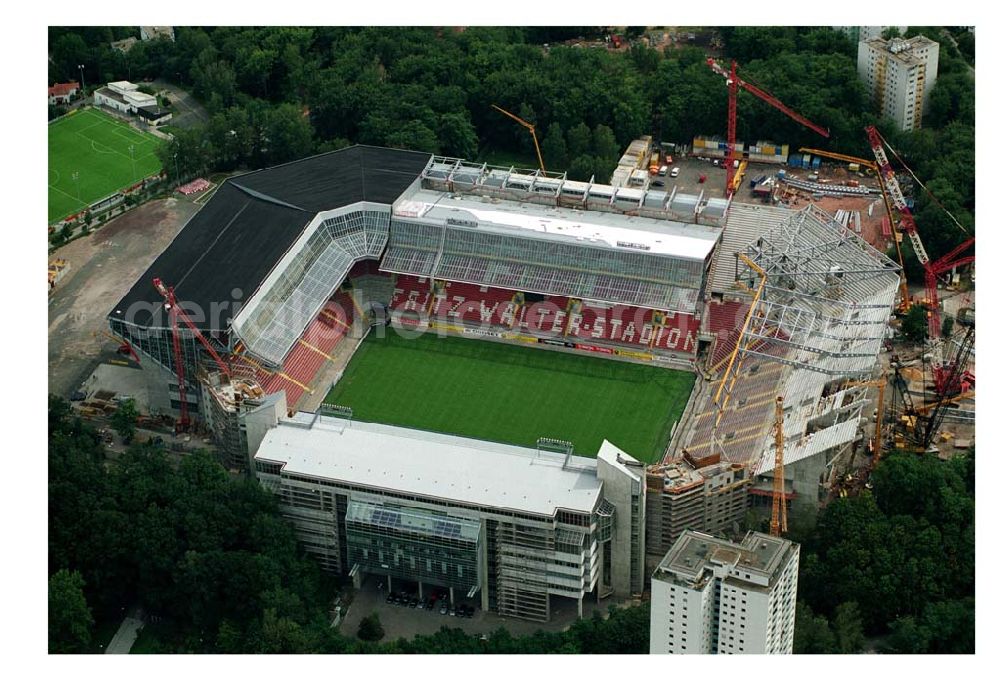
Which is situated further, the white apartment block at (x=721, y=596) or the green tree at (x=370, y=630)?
the green tree at (x=370, y=630)

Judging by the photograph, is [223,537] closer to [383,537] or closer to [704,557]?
[383,537]

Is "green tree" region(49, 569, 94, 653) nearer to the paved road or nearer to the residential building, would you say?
the paved road

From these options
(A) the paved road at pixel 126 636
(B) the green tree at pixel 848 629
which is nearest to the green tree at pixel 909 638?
(B) the green tree at pixel 848 629

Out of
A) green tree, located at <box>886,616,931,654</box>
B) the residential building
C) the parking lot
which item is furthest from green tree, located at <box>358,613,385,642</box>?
green tree, located at <box>886,616,931,654</box>

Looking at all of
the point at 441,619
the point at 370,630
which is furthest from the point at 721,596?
the point at 370,630

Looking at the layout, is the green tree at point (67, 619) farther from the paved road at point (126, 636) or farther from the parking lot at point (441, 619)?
the parking lot at point (441, 619)
